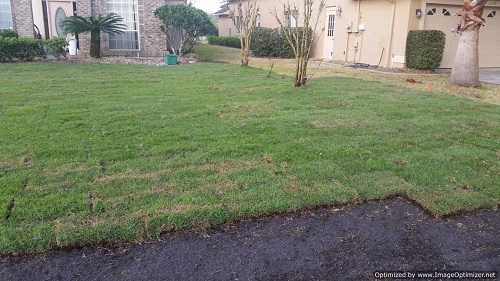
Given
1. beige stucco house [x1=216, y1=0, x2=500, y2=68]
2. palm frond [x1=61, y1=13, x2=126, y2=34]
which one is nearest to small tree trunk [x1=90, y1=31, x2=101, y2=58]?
palm frond [x1=61, y1=13, x2=126, y2=34]

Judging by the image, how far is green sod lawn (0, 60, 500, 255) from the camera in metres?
3.51

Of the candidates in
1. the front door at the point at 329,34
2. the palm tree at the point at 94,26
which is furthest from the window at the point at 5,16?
the front door at the point at 329,34

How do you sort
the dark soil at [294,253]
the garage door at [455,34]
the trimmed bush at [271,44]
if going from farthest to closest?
the trimmed bush at [271,44] < the garage door at [455,34] < the dark soil at [294,253]

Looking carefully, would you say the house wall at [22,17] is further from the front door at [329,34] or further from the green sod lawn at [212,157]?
the front door at [329,34]

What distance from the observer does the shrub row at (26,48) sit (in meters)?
13.4

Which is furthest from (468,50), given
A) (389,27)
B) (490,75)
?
(389,27)

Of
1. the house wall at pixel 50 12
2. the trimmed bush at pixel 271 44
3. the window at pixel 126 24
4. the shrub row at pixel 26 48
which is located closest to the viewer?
the shrub row at pixel 26 48

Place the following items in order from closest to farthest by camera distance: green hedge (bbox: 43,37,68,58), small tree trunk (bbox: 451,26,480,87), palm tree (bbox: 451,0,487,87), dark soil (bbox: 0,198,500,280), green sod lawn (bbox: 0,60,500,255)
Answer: dark soil (bbox: 0,198,500,280), green sod lawn (bbox: 0,60,500,255), palm tree (bbox: 451,0,487,87), small tree trunk (bbox: 451,26,480,87), green hedge (bbox: 43,37,68,58)

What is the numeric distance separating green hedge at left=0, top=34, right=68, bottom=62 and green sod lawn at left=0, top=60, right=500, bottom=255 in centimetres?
539

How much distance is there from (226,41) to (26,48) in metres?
14.2

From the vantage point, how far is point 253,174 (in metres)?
4.42

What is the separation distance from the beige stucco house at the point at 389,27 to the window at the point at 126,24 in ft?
23.9

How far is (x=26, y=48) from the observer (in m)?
13.6

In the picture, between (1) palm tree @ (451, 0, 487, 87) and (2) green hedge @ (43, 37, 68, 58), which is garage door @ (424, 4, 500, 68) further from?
(2) green hedge @ (43, 37, 68, 58)
